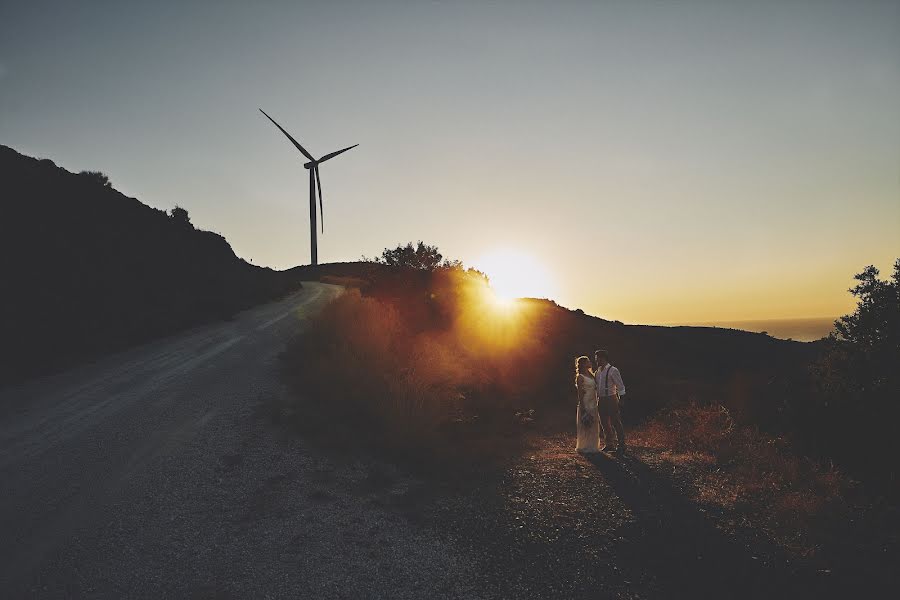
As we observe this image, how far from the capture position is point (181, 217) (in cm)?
2952

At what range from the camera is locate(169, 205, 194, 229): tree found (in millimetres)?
28172

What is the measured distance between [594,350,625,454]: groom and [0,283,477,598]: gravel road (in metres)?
5.27

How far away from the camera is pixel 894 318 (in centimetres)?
1337

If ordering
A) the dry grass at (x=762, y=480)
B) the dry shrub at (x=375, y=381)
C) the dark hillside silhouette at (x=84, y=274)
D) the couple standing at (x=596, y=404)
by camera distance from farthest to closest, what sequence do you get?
the dark hillside silhouette at (x=84, y=274) < the couple standing at (x=596, y=404) < the dry shrub at (x=375, y=381) < the dry grass at (x=762, y=480)

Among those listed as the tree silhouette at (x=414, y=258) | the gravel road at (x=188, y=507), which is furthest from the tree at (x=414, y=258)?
the gravel road at (x=188, y=507)

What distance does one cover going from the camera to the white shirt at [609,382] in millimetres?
11297

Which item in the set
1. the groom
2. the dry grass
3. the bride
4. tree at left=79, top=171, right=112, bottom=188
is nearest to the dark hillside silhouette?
tree at left=79, top=171, right=112, bottom=188

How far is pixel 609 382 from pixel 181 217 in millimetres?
28276

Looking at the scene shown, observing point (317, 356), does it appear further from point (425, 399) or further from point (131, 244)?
point (131, 244)

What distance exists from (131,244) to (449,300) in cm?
1434

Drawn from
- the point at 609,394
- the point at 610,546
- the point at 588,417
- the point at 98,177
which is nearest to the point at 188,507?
the point at 610,546

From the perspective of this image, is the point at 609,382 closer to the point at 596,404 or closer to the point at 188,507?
the point at 596,404

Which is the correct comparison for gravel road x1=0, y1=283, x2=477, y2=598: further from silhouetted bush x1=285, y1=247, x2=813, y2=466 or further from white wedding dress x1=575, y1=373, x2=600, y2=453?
white wedding dress x1=575, y1=373, x2=600, y2=453

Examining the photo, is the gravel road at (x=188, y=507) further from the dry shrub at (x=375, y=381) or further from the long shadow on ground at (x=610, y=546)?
the dry shrub at (x=375, y=381)
